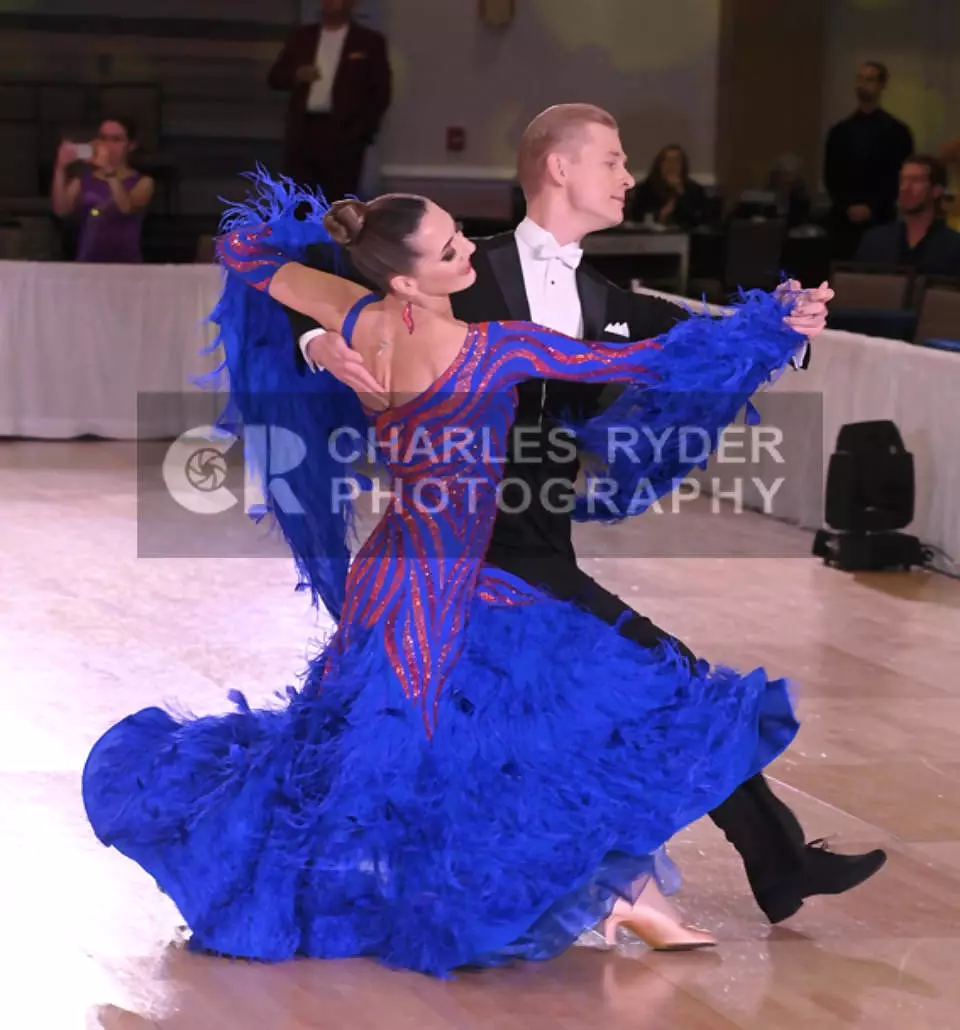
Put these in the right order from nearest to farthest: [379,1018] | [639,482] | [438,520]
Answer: [379,1018] < [438,520] < [639,482]

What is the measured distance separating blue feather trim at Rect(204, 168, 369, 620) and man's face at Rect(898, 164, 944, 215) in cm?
559

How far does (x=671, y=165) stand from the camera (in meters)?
10.6

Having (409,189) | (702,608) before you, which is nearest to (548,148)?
(702,608)

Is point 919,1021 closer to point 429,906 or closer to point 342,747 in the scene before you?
point 429,906

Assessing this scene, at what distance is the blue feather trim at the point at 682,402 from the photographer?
3037 mm

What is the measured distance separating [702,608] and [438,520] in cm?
312

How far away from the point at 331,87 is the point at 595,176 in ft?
24.7

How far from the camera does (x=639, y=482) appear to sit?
3.32m

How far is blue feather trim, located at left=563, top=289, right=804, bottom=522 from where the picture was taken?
9.96ft

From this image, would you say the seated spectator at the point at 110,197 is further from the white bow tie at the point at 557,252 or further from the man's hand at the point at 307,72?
the white bow tie at the point at 557,252

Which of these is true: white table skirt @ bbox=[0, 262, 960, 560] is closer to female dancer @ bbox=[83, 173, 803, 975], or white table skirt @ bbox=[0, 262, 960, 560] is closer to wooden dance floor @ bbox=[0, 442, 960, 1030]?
wooden dance floor @ bbox=[0, 442, 960, 1030]

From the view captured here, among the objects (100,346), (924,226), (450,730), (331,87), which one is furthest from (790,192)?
(450,730)

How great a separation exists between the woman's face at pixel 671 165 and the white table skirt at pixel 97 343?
2.87 metres

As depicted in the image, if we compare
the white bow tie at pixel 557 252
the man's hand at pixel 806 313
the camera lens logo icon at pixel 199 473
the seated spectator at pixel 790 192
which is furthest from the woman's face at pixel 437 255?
the seated spectator at pixel 790 192
